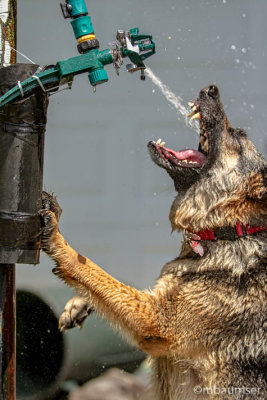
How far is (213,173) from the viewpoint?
13.5ft

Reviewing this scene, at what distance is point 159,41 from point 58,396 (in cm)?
351

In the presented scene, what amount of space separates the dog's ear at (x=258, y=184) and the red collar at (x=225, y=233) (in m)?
0.22

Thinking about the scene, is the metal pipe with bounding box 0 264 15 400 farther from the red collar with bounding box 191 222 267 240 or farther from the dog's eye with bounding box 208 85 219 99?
the dog's eye with bounding box 208 85 219 99

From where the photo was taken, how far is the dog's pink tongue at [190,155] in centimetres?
416

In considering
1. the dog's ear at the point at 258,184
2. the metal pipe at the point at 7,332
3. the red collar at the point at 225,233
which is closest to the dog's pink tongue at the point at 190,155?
the dog's ear at the point at 258,184

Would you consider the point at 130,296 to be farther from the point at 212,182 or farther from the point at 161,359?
the point at 212,182

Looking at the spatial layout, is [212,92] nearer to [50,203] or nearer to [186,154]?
[186,154]

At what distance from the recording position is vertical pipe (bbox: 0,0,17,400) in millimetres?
3316


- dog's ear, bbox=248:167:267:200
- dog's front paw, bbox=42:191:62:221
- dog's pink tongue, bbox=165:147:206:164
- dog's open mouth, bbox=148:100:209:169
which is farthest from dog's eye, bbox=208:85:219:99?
dog's front paw, bbox=42:191:62:221

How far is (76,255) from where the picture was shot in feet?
12.2

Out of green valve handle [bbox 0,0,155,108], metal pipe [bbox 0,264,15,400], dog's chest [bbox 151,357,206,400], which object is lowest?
dog's chest [bbox 151,357,206,400]

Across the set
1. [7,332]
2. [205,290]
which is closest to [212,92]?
[205,290]

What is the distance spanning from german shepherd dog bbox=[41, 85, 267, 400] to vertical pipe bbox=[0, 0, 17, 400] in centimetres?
38

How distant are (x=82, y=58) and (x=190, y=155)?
138 cm
